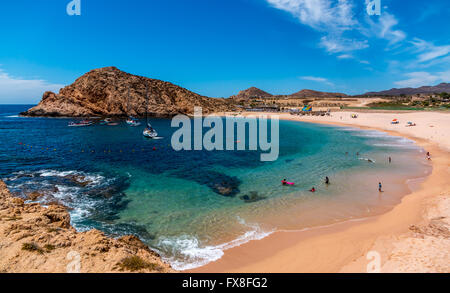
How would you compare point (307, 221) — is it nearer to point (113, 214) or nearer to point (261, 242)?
point (261, 242)

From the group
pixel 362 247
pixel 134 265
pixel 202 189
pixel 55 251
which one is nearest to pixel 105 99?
pixel 202 189

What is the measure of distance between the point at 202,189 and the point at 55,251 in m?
13.9

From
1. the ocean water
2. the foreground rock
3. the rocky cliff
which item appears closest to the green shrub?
the foreground rock

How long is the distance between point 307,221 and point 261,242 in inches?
172

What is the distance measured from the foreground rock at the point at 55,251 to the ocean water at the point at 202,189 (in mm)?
3824

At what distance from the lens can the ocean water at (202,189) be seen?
1461cm

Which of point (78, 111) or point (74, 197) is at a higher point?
point (78, 111)

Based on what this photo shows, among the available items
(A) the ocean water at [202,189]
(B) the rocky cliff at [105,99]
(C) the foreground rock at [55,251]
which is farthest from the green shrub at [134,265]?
(B) the rocky cliff at [105,99]

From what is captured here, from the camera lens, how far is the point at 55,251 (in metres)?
8.36

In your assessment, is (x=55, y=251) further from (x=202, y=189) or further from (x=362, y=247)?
(x=362, y=247)

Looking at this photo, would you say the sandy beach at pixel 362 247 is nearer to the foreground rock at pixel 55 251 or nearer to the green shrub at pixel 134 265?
the green shrub at pixel 134 265

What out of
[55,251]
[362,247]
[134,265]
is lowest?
[362,247]
